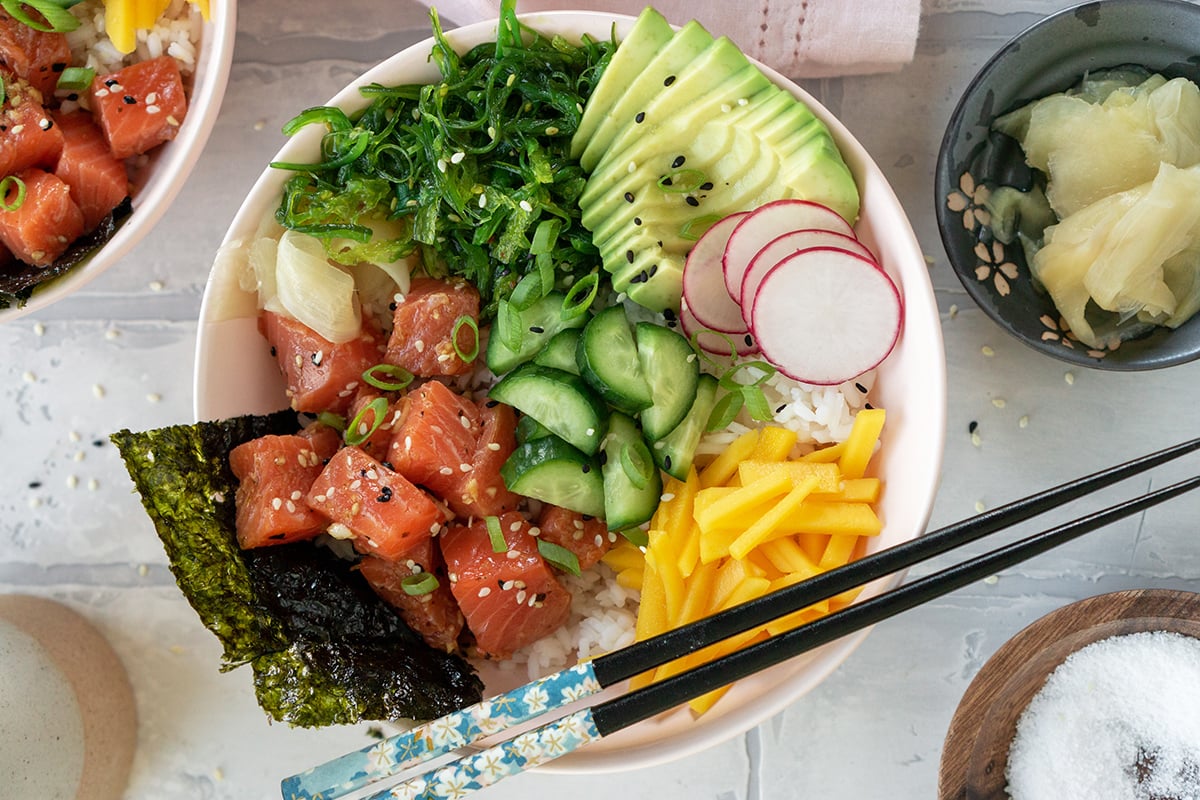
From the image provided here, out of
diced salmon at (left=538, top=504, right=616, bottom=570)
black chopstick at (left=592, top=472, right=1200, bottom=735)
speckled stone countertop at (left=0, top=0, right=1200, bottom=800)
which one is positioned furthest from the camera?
speckled stone countertop at (left=0, top=0, right=1200, bottom=800)

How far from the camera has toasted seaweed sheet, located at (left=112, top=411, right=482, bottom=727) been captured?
71.4 inches

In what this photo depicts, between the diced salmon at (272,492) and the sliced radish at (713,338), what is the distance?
0.77m

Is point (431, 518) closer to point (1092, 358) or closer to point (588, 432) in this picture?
point (588, 432)

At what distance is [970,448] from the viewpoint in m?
2.29

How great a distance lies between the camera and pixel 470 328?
78.9 inches

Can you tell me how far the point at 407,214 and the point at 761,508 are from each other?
88cm

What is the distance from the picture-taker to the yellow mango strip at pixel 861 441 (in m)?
1.83

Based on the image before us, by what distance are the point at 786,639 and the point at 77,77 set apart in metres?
1.75

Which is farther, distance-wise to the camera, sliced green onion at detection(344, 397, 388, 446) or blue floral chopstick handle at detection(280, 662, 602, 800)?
sliced green onion at detection(344, 397, 388, 446)

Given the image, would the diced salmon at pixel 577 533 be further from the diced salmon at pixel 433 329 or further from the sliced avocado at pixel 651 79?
the sliced avocado at pixel 651 79

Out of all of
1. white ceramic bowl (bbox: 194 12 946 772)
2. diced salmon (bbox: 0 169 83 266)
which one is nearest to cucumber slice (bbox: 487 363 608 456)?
white ceramic bowl (bbox: 194 12 946 772)

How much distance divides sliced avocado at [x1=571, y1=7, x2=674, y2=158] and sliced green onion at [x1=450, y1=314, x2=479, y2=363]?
1.50 ft

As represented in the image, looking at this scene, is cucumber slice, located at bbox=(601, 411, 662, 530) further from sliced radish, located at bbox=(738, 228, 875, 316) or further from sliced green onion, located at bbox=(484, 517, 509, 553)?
sliced radish, located at bbox=(738, 228, 875, 316)

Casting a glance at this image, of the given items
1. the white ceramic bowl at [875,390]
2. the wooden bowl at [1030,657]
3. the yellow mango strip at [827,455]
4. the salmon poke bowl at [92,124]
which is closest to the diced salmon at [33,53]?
the salmon poke bowl at [92,124]
